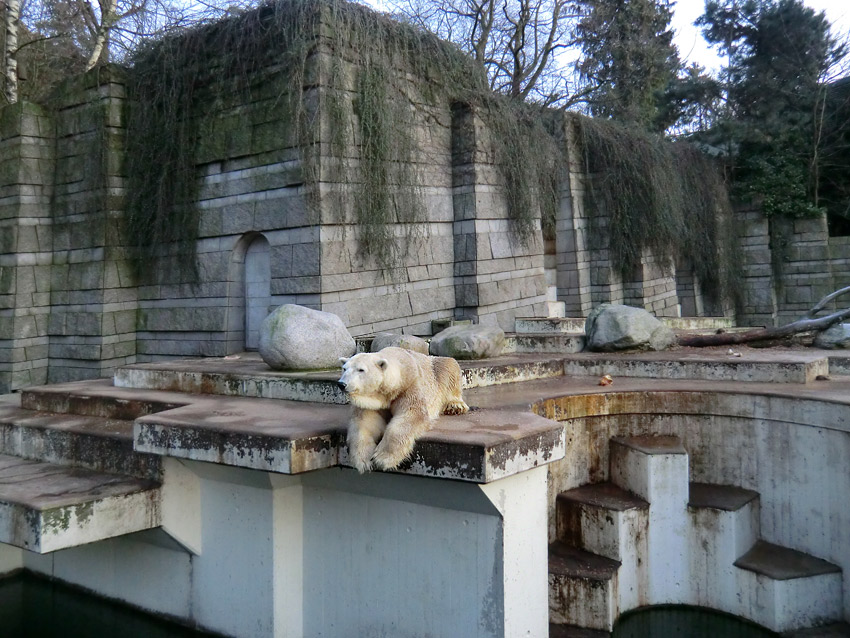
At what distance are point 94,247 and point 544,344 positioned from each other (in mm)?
6475

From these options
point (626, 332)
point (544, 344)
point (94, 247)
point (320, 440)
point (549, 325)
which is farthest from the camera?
point (94, 247)

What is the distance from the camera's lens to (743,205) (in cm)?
1622

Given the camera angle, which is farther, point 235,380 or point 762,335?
point 762,335

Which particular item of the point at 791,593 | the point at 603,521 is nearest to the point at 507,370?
the point at 603,521

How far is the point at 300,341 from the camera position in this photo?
5746 millimetres

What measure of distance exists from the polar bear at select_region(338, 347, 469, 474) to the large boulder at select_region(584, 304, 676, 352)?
4.07 meters

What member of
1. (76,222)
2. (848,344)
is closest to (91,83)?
(76,222)

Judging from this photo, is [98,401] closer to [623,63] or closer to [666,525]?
[666,525]

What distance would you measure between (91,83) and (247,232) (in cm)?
367

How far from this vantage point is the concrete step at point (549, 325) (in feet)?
30.7

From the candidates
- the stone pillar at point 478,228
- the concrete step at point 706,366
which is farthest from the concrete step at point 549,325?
the concrete step at point 706,366

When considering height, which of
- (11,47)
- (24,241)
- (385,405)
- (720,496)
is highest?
(11,47)

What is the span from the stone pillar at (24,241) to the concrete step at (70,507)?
5745 mm

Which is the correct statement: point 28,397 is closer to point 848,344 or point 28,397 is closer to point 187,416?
point 187,416
